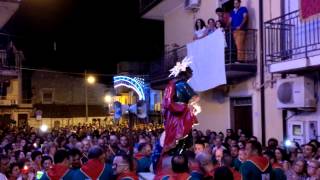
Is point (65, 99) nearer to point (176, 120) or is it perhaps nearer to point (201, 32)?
point (201, 32)

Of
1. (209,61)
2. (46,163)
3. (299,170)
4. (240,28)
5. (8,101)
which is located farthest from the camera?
(8,101)

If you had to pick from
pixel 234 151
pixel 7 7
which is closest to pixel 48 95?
pixel 7 7

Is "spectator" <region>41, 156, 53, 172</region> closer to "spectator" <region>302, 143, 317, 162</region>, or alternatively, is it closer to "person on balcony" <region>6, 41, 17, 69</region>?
"spectator" <region>302, 143, 317, 162</region>

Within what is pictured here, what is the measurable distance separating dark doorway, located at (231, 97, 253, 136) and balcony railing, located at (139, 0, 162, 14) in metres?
6.06

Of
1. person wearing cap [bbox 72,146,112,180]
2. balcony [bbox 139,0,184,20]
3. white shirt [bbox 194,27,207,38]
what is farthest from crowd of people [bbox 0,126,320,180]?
balcony [bbox 139,0,184,20]

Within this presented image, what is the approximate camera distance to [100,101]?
47.0 m

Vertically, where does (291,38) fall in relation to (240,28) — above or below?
below

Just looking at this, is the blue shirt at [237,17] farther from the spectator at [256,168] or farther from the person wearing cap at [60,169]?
the person wearing cap at [60,169]

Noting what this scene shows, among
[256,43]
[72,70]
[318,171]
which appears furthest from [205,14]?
[72,70]

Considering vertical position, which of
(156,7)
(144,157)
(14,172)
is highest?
(156,7)

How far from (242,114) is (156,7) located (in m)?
7.02

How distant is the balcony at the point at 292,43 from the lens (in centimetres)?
1069

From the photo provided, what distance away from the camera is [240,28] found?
533 inches

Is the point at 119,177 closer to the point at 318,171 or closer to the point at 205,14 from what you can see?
the point at 318,171
